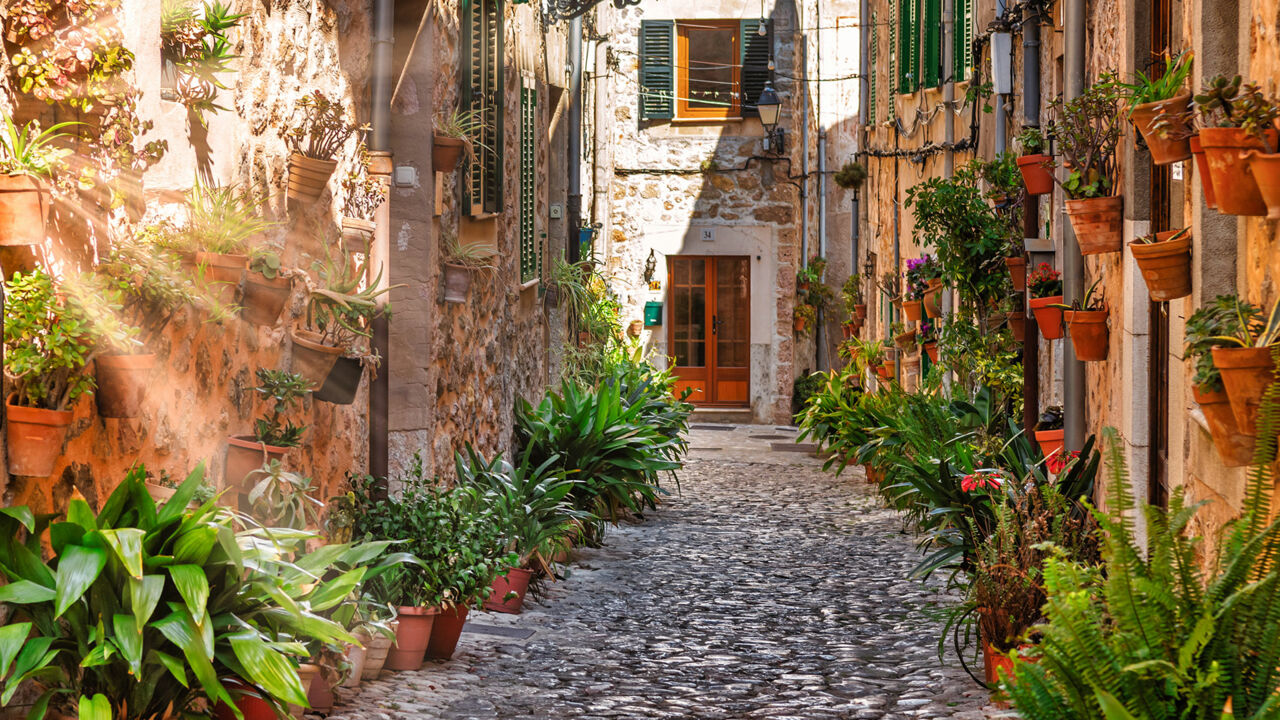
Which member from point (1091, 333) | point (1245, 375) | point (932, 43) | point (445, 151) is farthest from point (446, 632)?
point (932, 43)

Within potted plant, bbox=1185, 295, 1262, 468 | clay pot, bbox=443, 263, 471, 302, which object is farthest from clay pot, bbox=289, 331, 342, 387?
potted plant, bbox=1185, 295, 1262, 468

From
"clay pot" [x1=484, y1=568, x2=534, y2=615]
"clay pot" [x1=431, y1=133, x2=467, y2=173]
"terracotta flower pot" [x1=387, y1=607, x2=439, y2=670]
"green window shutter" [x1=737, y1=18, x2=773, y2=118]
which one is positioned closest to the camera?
"terracotta flower pot" [x1=387, y1=607, x2=439, y2=670]

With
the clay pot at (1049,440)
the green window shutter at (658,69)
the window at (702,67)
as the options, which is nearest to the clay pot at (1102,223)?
the clay pot at (1049,440)

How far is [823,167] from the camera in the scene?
Result: 17.9 metres

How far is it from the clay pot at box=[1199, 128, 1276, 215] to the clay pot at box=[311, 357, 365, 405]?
10.6 ft

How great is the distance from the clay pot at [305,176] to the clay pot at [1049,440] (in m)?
3.83

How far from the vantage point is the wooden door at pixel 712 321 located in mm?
18312

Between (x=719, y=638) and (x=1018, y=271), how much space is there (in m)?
2.86

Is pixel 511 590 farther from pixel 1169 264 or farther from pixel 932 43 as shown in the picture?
pixel 932 43

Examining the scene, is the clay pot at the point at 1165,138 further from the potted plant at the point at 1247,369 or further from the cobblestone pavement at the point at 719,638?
the cobblestone pavement at the point at 719,638

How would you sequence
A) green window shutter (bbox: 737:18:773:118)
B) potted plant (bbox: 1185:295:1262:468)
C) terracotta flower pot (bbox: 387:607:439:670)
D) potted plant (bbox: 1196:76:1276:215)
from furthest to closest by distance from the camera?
green window shutter (bbox: 737:18:773:118), terracotta flower pot (bbox: 387:607:439:670), potted plant (bbox: 1185:295:1262:468), potted plant (bbox: 1196:76:1276:215)

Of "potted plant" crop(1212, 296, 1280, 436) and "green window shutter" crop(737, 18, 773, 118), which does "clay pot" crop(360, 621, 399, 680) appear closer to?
"potted plant" crop(1212, 296, 1280, 436)

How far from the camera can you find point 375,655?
5.34 m

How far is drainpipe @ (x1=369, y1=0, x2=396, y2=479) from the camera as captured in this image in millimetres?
6074
